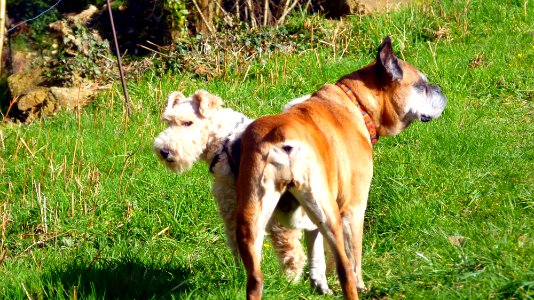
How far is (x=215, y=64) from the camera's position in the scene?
10656 millimetres

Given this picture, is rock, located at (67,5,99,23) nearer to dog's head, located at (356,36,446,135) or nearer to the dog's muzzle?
the dog's muzzle

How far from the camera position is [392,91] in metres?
5.92

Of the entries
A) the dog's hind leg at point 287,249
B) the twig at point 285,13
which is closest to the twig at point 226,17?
the twig at point 285,13

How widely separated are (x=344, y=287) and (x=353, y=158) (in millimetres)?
1014

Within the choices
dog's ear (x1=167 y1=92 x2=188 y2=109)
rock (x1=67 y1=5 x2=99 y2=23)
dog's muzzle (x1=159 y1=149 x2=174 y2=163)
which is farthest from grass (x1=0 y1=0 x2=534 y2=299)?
rock (x1=67 y1=5 x2=99 y2=23)

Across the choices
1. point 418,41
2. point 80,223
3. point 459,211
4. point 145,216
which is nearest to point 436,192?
point 459,211

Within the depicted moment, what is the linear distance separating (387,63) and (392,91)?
22 centimetres

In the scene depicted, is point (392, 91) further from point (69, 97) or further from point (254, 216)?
point (69, 97)

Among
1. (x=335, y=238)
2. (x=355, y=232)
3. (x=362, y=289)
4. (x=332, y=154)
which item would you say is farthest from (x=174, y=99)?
(x=335, y=238)

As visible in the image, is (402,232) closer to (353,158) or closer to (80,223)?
(353,158)

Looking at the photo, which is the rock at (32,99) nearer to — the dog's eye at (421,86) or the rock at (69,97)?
the rock at (69,97)

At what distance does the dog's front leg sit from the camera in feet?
17.0

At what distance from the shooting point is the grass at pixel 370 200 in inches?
204

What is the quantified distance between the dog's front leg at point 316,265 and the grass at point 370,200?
13 centimetres
